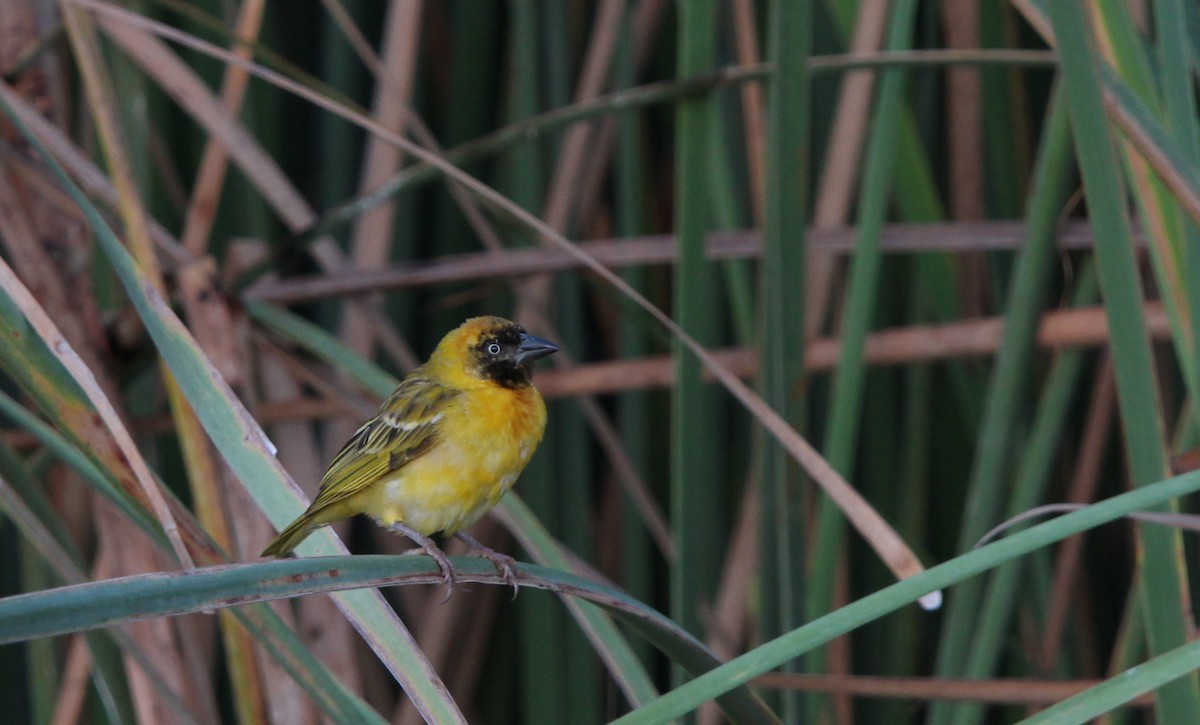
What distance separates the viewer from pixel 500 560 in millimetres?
1852

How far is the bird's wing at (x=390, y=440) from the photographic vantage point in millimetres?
2326

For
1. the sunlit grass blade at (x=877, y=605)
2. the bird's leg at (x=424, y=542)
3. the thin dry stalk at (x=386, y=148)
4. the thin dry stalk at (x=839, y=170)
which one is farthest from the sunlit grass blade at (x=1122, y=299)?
the thin dry stalk at (x=386, y=148)

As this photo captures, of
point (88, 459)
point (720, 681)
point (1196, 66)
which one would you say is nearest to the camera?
point (720, 681)

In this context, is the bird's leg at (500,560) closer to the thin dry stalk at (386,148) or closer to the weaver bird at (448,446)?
the weaver bird at (448,446)

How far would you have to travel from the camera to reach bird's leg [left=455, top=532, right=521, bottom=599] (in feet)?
4.86

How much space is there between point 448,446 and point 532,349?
277 millimetres

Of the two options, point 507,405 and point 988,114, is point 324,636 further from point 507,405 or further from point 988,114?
point 988,114

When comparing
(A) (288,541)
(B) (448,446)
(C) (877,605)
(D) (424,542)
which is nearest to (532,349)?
(B) (448,446)

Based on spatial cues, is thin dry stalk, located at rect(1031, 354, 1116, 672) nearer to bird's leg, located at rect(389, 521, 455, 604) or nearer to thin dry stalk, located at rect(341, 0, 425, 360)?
bird's leg, located at rect(389, 521, 455, 604)

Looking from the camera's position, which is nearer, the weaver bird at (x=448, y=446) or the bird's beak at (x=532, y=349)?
the weaver bird at (x=448, y=446)

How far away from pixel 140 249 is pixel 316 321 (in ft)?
3.31

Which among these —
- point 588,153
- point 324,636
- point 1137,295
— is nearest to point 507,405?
point 324,636

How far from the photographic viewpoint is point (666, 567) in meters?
3.20

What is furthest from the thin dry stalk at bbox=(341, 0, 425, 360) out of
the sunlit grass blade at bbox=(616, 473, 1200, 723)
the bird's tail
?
the sunlit grass blade at bbox=(616, 473, 1200, 723)
